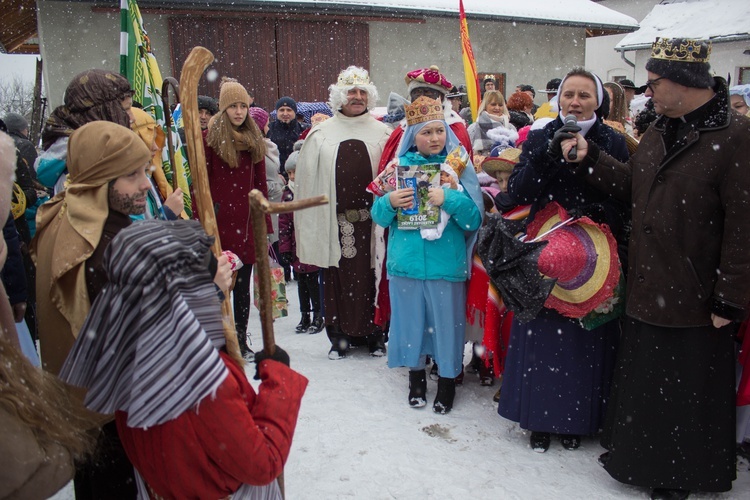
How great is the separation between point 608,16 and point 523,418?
50.5 ft

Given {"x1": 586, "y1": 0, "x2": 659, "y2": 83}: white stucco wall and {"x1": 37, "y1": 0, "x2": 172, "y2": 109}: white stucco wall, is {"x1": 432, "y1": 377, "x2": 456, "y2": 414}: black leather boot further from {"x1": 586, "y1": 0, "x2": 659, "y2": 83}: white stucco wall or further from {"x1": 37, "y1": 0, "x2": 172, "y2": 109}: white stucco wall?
{"x1": 586, "y1": 0, "x2": 659, "y2": 83}: white stucco wall

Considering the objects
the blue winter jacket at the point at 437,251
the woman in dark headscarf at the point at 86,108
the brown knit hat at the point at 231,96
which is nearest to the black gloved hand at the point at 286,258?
the brown knit hat at the point at 231,96

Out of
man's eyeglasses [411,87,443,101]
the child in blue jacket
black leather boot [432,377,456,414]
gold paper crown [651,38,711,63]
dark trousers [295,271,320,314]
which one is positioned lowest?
black leather boot [432,377,456,414]

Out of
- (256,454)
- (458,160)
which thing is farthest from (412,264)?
(256,454)

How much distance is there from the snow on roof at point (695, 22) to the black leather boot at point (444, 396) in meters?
16.8

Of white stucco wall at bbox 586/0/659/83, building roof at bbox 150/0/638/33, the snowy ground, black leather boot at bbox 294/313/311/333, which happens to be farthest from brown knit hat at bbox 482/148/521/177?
white stucco wall at bbox 586/0/659/83

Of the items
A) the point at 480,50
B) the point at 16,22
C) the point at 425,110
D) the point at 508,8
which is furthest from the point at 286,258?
the point at 508,8

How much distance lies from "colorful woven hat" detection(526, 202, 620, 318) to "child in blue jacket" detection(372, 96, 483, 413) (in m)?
0.85

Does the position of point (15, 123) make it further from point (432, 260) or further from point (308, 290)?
point (432, 260)

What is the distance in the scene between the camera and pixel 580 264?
328 cm

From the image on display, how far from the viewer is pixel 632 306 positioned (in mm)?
3127

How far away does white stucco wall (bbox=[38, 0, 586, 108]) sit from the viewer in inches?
433

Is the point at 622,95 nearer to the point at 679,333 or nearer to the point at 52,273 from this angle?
the point at 679,333

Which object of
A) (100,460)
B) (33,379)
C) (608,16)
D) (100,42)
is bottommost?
(100,460)
